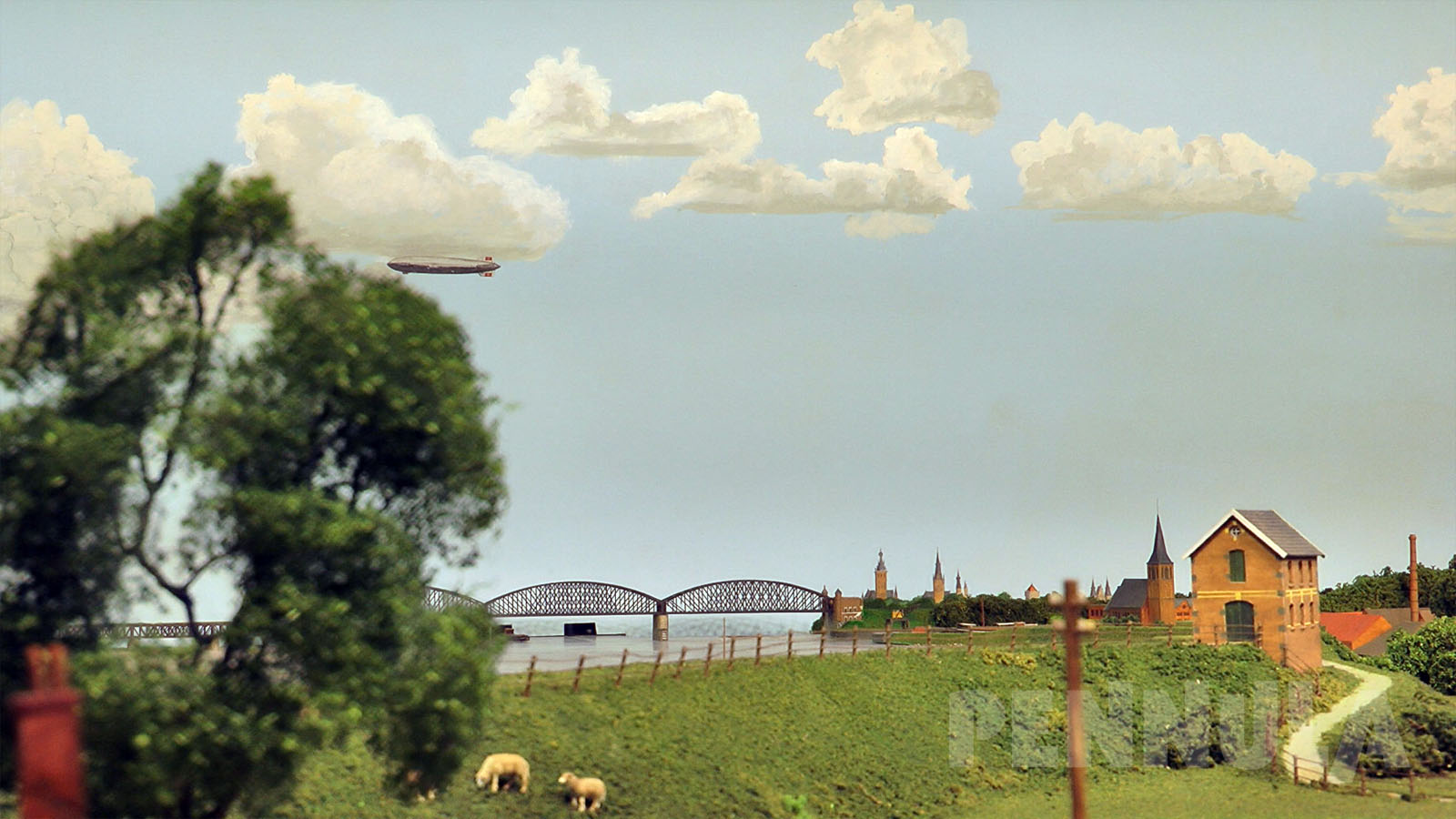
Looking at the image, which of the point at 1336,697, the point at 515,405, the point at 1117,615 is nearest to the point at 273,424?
the point at 515,405

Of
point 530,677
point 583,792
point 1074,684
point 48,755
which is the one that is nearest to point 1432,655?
point 530,677

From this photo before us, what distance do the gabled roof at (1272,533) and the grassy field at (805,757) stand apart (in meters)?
12.9

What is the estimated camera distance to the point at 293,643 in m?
24.5

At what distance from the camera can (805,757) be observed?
45.3 m

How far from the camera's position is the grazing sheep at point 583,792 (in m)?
37.2

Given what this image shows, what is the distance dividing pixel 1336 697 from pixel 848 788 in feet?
112

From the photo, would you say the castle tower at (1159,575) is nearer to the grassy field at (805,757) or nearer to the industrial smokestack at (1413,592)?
the industrial smokestack at (1413,592)

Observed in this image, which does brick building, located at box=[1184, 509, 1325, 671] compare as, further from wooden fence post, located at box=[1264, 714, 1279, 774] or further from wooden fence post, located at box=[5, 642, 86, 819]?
wooden fence post, located at box=[5, 642, 86, 819]

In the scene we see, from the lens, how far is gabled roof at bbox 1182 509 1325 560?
7012 cm

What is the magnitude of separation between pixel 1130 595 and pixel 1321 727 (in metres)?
93.4

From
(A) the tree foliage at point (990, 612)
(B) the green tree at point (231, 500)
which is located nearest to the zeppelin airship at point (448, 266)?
(A) the tree foliage at point (990, 612)

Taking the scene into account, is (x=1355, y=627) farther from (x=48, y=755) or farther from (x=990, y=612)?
(x=48, y=755)

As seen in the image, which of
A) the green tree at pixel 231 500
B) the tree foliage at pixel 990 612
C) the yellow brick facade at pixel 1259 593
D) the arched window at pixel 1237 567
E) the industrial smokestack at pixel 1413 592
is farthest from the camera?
the industrial smokestack at pixel 1413 592

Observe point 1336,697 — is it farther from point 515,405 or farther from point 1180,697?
point 515,405
